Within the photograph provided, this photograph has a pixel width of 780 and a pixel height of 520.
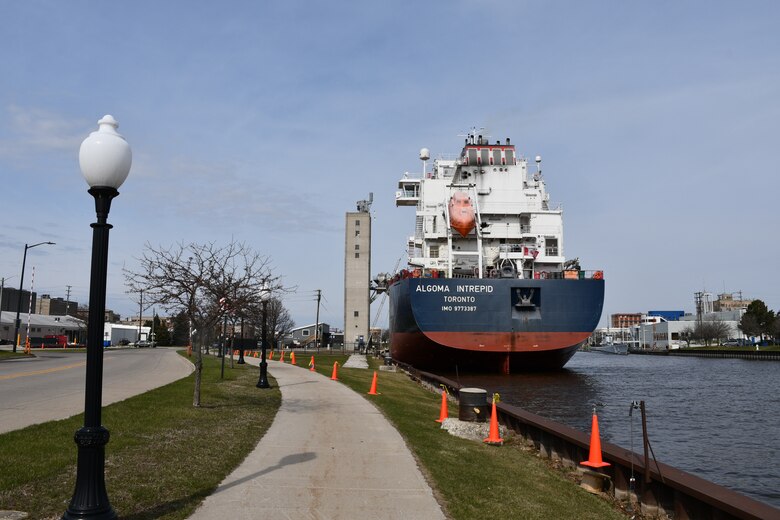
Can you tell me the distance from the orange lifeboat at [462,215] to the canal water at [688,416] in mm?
9386

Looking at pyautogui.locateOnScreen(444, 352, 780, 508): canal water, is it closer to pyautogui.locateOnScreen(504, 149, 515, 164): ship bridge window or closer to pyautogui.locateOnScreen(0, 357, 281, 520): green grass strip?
pyautogui.locateOnScreen(0, 357, 281, 520): green grass strip

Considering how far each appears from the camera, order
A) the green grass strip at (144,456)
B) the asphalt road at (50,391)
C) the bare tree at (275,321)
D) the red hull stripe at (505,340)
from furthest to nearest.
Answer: the bare tree at (275,321) → the red hull stripe at (505,340) → the asphalt road at (50,391) → the green grass strip at (144,456)

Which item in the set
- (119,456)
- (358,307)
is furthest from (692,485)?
(358,307)

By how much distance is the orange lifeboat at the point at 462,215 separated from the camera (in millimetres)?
39531

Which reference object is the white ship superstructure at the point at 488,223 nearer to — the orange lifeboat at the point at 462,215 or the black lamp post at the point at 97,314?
the orange lifeboat at the point at 462,215

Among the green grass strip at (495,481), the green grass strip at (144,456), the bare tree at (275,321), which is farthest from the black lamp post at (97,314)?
the bare tree at (275,321)

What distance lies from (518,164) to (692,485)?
130 ft

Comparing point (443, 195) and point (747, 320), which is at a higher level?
point (443, 195)

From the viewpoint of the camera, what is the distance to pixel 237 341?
218 ft

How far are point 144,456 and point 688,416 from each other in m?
18.7

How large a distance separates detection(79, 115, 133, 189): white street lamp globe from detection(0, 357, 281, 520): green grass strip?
314 cm

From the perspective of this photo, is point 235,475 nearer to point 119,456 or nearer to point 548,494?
point 119,456

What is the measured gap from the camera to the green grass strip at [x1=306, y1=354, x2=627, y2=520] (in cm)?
703

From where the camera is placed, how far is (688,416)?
2103 centimetres
